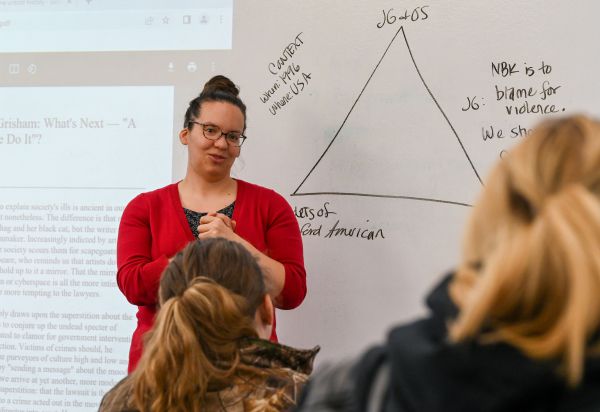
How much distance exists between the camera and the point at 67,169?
286 cm

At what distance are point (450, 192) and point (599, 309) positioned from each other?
1837mm

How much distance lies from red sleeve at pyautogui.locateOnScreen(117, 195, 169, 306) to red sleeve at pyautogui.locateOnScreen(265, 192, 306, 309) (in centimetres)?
32

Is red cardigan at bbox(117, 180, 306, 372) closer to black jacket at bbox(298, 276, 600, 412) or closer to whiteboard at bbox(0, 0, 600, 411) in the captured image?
whiteboard at bbox(0, 0, 600, 411)

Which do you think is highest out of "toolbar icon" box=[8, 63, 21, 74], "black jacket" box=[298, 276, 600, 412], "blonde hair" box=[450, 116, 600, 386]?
"toolbar icon" box=[8, 63, 21, 74]

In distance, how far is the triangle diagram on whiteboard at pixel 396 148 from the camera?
2.60 meters

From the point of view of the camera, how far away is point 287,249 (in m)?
2.34

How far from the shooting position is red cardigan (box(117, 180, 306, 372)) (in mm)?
2266

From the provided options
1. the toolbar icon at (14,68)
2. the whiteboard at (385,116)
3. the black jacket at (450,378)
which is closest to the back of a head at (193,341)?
the black jacket at (450,378)

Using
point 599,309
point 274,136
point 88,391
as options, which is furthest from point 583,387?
point 88,391

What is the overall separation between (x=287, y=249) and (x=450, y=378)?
60.3 inches

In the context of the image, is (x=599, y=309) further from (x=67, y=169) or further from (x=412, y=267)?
(x=67, y=169)

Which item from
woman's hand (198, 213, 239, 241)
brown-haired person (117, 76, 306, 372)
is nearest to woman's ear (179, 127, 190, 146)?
brown-haired person (117, 76, 306, 372)

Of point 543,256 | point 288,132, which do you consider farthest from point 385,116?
point 543,256

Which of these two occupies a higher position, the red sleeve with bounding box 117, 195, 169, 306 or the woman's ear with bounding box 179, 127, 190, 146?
the woman's ear with bounding box 179, 127, 190, 146
